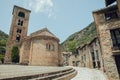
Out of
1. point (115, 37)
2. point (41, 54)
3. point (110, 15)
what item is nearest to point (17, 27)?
point (41, 54)

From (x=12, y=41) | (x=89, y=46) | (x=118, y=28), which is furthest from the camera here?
(x=12, y=41)

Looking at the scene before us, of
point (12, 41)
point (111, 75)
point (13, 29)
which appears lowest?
point (111, 75)

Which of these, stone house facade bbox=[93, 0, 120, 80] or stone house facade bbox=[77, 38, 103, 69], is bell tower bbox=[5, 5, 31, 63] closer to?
stone house facade bbox=[77, 38, 103, 69]

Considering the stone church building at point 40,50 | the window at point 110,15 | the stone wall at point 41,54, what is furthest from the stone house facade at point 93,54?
the window at point 110,15

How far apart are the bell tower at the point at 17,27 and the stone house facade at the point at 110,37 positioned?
24.0 m

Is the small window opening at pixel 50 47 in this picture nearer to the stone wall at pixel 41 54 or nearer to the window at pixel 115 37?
the stone wall at pixel 41 54

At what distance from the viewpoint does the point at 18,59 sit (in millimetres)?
28953

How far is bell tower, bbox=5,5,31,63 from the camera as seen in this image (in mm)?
31078

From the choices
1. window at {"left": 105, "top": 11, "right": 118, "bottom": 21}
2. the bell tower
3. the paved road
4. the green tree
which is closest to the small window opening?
the green tree

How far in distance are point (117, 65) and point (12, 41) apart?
28692 millimetres

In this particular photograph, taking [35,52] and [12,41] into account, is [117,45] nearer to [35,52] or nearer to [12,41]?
[35,52]

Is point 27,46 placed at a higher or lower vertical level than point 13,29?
lower

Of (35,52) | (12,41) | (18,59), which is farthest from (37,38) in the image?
(12,41)

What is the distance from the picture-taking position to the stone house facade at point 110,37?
11961mm
